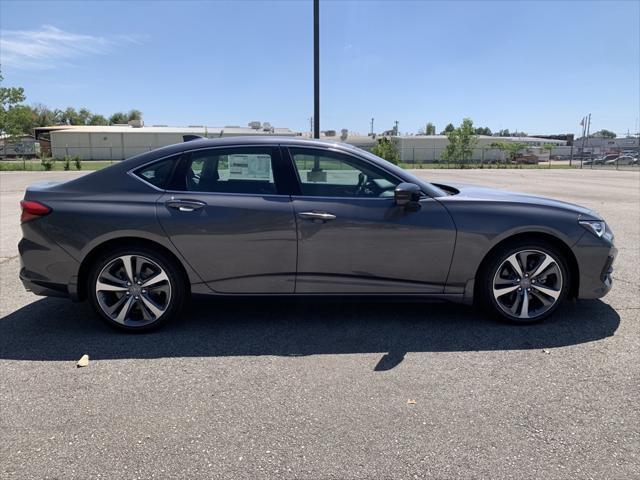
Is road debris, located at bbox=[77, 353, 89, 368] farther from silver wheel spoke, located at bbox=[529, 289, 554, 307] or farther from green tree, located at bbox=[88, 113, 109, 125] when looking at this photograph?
green tree, located at bbox=[88, 113, 109, 125]

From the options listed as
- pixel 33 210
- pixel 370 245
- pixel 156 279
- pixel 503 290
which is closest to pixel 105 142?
pixel 33 210

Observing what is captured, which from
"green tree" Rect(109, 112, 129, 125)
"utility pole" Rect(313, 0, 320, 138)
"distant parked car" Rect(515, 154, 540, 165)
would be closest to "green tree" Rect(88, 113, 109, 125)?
"green tree" Rect(109, 112, 129, 125)

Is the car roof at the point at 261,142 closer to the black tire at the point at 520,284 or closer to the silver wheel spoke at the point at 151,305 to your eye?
the silver wheel spoke at the point at 151,305

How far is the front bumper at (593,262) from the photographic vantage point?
397 centimetres

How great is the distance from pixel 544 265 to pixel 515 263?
→ 0.26 meters

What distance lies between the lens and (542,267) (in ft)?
13.1

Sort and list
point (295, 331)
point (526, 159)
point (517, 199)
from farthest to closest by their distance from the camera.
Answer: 1. point (526, 159)
2. point (517, 199)
3. point (295, 331)

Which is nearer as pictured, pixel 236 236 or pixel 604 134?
pixel 236 236

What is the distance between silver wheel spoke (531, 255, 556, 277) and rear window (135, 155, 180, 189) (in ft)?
10.4

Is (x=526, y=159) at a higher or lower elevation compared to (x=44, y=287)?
higher

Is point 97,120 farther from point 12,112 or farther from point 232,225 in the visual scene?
point 232,225

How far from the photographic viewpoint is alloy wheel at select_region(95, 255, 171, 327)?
3828 mm

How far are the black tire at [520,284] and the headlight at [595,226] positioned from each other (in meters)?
0.31

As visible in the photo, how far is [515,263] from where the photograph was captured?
3.97 metres
